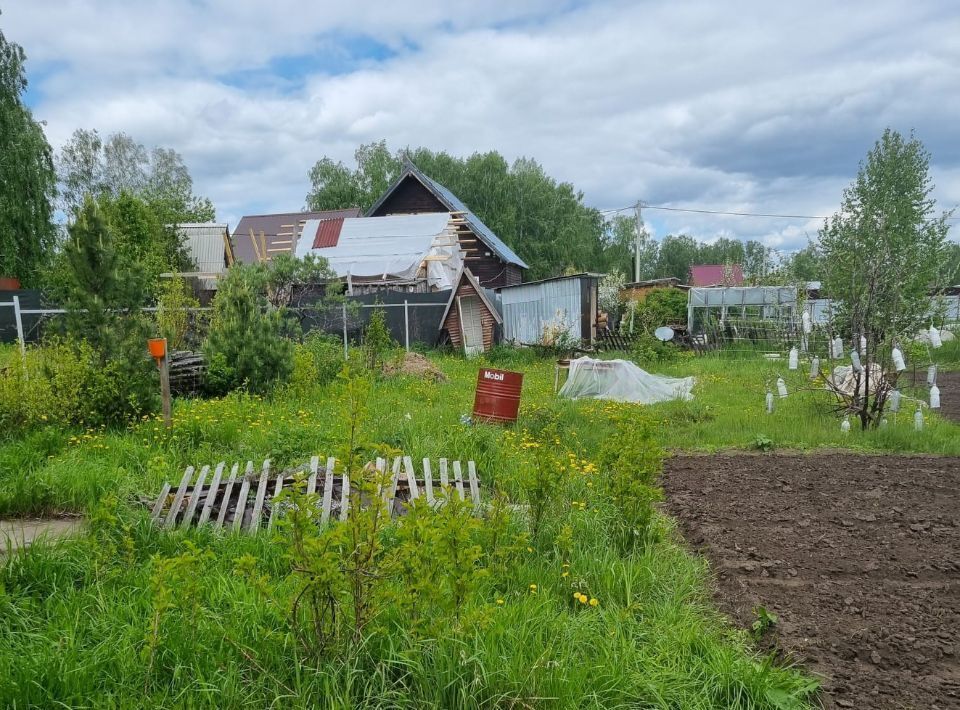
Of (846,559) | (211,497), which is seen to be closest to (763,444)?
(846,559)

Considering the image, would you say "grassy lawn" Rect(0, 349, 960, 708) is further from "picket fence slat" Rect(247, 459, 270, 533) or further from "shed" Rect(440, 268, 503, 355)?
"shed" Rect(440, 268, 503, 355)

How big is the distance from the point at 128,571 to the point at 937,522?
5.34 m

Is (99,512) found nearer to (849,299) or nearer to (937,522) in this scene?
(937,522)

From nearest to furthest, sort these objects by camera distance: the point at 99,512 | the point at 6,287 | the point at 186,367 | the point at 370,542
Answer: the point at 370,542 < the point at 99,512 < the point at 186,367 < the point at 6,287

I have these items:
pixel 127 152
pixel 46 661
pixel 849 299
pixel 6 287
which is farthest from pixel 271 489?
pixel 127 152

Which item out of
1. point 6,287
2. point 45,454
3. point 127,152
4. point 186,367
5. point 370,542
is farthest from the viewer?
point 127,152

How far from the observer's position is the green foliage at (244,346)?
8.80 m

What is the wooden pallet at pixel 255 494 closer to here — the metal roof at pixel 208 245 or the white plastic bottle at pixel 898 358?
the white plastic bottle at pixel 898 358

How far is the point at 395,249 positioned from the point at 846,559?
1792cm

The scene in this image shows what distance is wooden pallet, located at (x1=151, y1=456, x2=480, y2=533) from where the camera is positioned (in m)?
4.20

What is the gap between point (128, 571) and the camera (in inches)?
130

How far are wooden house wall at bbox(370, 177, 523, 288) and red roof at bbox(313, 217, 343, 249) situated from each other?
18.1 feet

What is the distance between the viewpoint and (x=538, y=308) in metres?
16.9

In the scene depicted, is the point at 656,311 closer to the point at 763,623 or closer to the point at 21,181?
the point at 763,623
